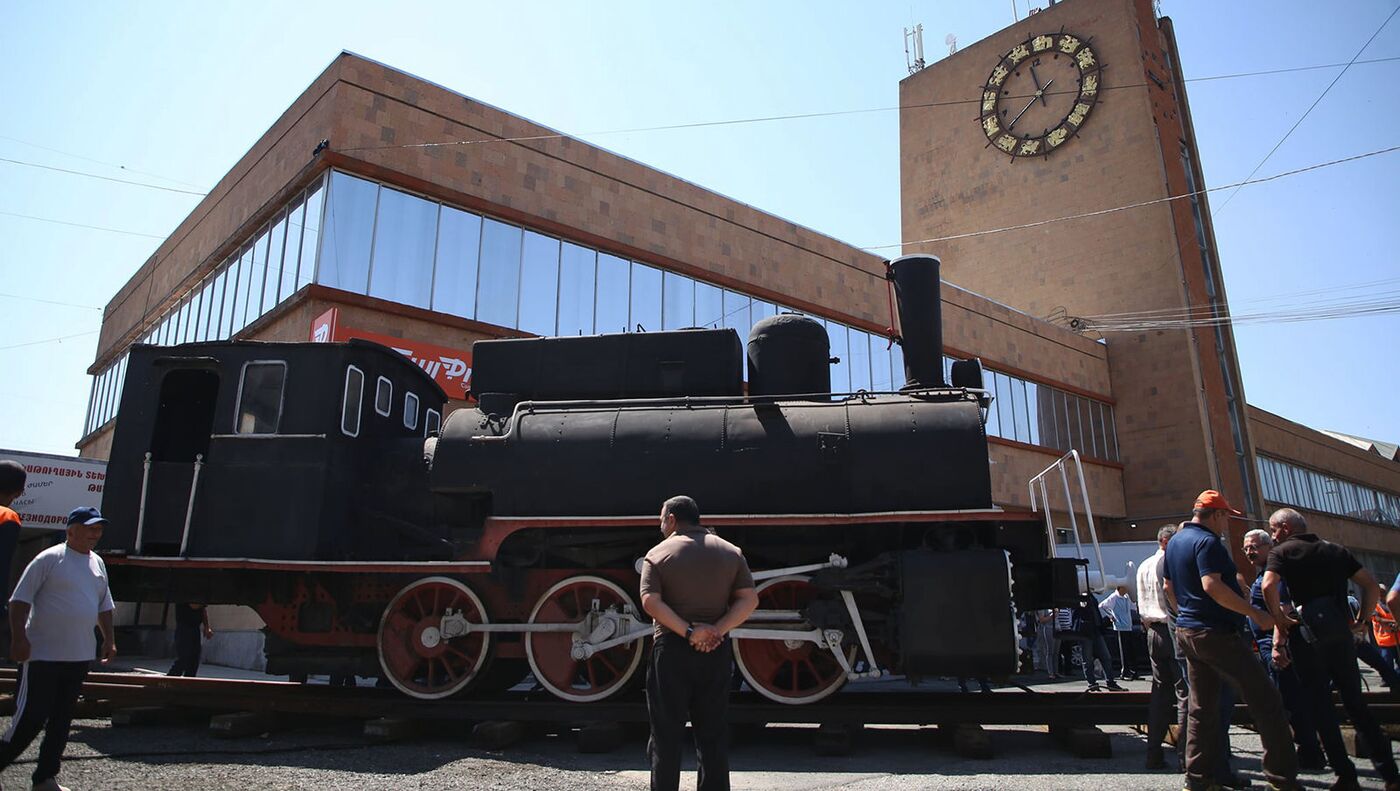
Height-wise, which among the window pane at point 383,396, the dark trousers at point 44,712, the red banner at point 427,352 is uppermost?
the red banner at point 427,352

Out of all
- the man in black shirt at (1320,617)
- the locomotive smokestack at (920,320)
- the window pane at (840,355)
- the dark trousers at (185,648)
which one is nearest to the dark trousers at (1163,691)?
the man in black shirt at (1320,617)

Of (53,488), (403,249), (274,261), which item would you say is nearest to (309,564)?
(403,249)

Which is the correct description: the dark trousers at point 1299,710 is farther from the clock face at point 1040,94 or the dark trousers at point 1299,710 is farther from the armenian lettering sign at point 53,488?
the clock face at point 1040,94

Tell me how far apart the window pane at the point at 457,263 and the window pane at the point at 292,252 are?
2254 mm

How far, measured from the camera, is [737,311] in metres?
19.2

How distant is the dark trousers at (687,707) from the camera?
3912 mm

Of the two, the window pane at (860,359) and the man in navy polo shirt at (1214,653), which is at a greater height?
the window pane at (860,359)

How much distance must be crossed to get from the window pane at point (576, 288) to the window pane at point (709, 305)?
265 cm

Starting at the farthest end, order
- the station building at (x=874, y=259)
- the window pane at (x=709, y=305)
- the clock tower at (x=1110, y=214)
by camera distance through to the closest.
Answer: the clock tower at (x=1110, y=214), the window pane at (x=709, y=305), the station building at (x=874, y=259)

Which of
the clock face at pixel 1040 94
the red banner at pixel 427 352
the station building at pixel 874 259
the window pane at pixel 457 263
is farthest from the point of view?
the clock face at pixel 1040 94

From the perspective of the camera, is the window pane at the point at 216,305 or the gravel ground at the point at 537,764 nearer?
the gravel ground at the point at 537,764

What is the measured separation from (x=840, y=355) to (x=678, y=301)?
16.7 feet

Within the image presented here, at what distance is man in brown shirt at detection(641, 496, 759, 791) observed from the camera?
393 centimetres

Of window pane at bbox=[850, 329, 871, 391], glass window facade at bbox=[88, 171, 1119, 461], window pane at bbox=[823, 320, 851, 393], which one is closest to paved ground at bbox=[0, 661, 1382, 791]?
glass window facade at bbox=[88, 171, 1119, 461]
